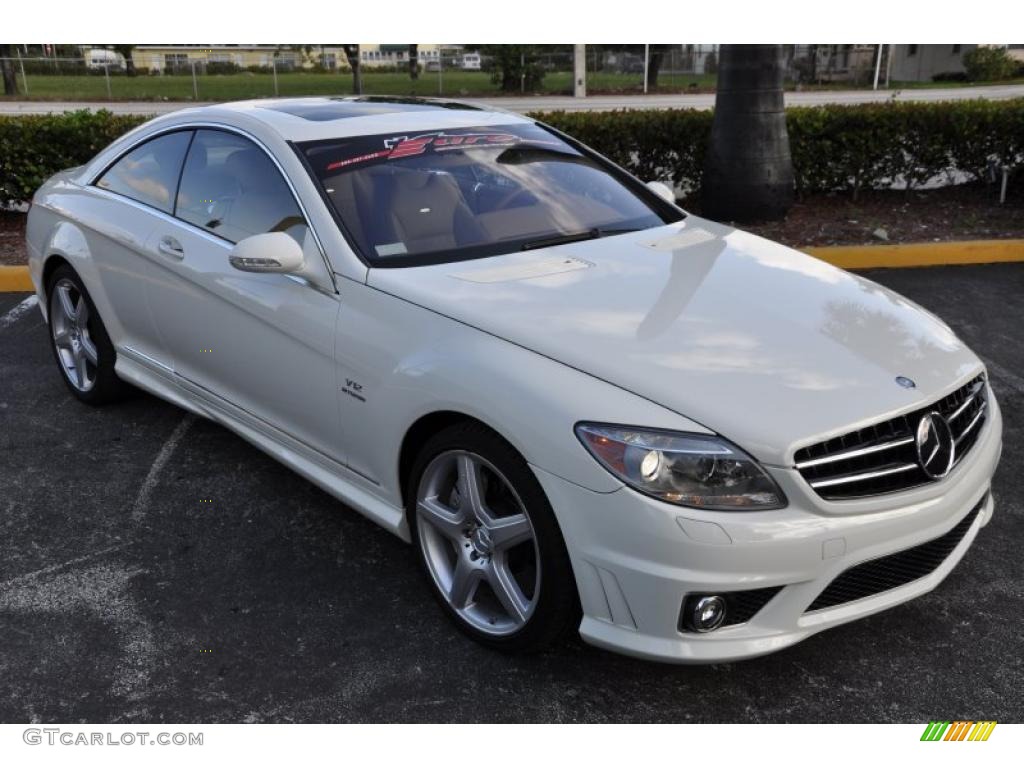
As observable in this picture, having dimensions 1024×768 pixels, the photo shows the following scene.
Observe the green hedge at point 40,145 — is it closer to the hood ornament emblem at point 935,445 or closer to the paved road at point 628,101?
the hood ornament emblem at point 935,445

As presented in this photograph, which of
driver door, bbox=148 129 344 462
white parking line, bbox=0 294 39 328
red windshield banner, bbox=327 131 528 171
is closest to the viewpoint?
driver door, bbox=148 129 344 462

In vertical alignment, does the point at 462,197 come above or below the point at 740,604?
above

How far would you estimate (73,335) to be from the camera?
5.35 metres

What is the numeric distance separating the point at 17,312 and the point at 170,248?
340 cm

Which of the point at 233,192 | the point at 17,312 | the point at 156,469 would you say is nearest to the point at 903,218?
the point at 233,192

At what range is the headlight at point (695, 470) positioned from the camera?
2.67m

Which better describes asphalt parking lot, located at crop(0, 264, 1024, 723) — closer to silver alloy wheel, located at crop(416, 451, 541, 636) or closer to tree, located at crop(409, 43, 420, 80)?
silver alloy wheel, located at crop(416, 451, 541, 636)

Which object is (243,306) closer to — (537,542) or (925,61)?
(537,542)

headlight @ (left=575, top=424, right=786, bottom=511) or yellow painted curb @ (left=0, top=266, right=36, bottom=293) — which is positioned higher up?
headlight @ (left=575, top=424, right=786, bottom=511)

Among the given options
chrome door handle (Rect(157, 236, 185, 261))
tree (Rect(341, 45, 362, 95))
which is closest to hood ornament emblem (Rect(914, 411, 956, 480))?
chrome door handle (Rect(157, 236, 185, 261))

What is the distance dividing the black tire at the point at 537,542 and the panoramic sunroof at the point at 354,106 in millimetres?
1801

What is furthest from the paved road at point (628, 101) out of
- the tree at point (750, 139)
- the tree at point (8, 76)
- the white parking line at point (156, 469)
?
the white parking line at point (156, 469)

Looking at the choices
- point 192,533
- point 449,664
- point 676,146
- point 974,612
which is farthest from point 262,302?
point 676,146

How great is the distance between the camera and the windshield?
12.2 ft
